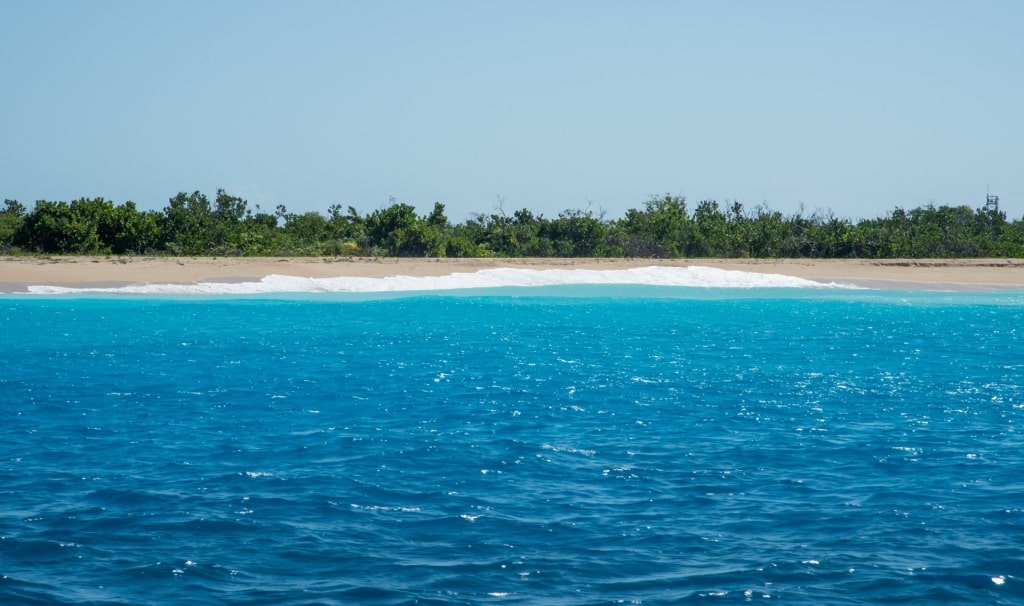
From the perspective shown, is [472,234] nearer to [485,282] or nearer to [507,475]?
[485,282]

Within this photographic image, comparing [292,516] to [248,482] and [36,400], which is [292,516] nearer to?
[248,482]

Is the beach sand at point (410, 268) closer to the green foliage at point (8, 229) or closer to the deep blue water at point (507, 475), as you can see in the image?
the green foliage at point (8, 229)

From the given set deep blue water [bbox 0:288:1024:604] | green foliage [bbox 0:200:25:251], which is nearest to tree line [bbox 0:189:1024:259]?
green foliage [bbox 0:200:25:251]

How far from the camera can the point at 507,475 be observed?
1080cm

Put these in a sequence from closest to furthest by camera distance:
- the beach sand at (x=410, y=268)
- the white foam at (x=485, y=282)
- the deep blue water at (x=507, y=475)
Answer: the deep blue water at (x=507, y=475)
the white foam at (x=485, y=282)
the beach sand at (x=410, y=268)

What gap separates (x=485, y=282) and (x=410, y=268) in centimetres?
437

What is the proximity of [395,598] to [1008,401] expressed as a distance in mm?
12091

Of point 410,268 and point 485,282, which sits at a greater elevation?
point 410,268

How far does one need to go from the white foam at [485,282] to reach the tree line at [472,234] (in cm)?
845

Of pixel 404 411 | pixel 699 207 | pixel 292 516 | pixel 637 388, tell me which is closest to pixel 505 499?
A: pixel 292 516

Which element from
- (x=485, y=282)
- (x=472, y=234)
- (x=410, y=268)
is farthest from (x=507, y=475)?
(x=472, y=234)

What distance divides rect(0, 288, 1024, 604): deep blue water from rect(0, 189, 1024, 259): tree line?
2888cm

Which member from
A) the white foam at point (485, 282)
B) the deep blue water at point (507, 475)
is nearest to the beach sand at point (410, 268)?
the white foam at point (485, 282)

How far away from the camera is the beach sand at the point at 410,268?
4244 centimetres
